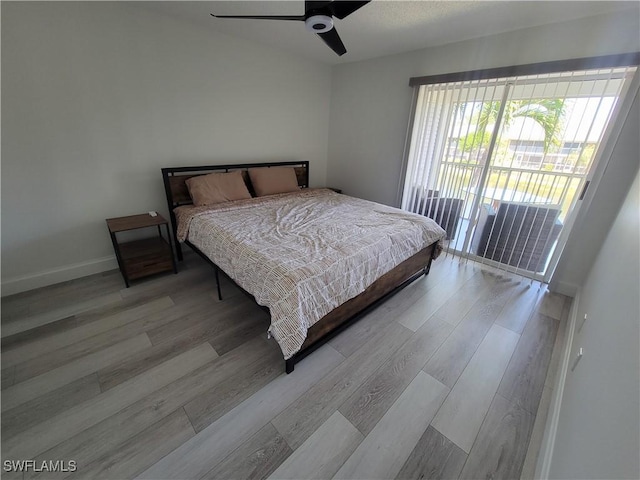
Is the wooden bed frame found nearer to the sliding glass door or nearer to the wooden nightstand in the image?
the wooden nightstand

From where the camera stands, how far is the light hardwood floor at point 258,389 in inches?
47.2

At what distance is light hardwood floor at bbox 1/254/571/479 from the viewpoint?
120cm

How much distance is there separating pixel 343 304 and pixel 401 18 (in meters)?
2.50

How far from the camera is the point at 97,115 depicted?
229 cm

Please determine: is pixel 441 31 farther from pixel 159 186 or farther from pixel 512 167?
pixel 159 186

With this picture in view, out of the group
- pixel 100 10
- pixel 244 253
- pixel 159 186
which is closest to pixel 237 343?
pixel 244 253

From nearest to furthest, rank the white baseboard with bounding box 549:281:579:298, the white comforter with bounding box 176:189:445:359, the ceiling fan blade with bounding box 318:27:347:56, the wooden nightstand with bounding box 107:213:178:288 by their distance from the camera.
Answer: the white comforter with bounding box 176:189:445:359 < the ceiling fan blade with bounding box 318:27:347:56 < the wooden nightstand with bounding box 107:213:178:288 < the white baseboard with bounding box 549:281:579:298

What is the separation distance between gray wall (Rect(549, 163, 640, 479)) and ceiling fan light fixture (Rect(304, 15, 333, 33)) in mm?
1826

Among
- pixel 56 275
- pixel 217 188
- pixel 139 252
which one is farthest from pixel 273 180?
pixel 56 275

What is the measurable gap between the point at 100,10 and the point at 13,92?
95 cm

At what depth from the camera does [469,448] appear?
1260mm

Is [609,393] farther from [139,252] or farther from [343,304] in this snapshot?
[139,252]

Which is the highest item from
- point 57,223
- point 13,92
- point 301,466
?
point 13,92

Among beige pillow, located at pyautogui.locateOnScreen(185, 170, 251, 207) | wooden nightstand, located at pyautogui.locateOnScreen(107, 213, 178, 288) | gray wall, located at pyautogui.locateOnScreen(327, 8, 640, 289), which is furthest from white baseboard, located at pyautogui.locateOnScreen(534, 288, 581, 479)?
beige pillow, located at pyautogui.locateOnScreen(185, 170, 251, 207)
